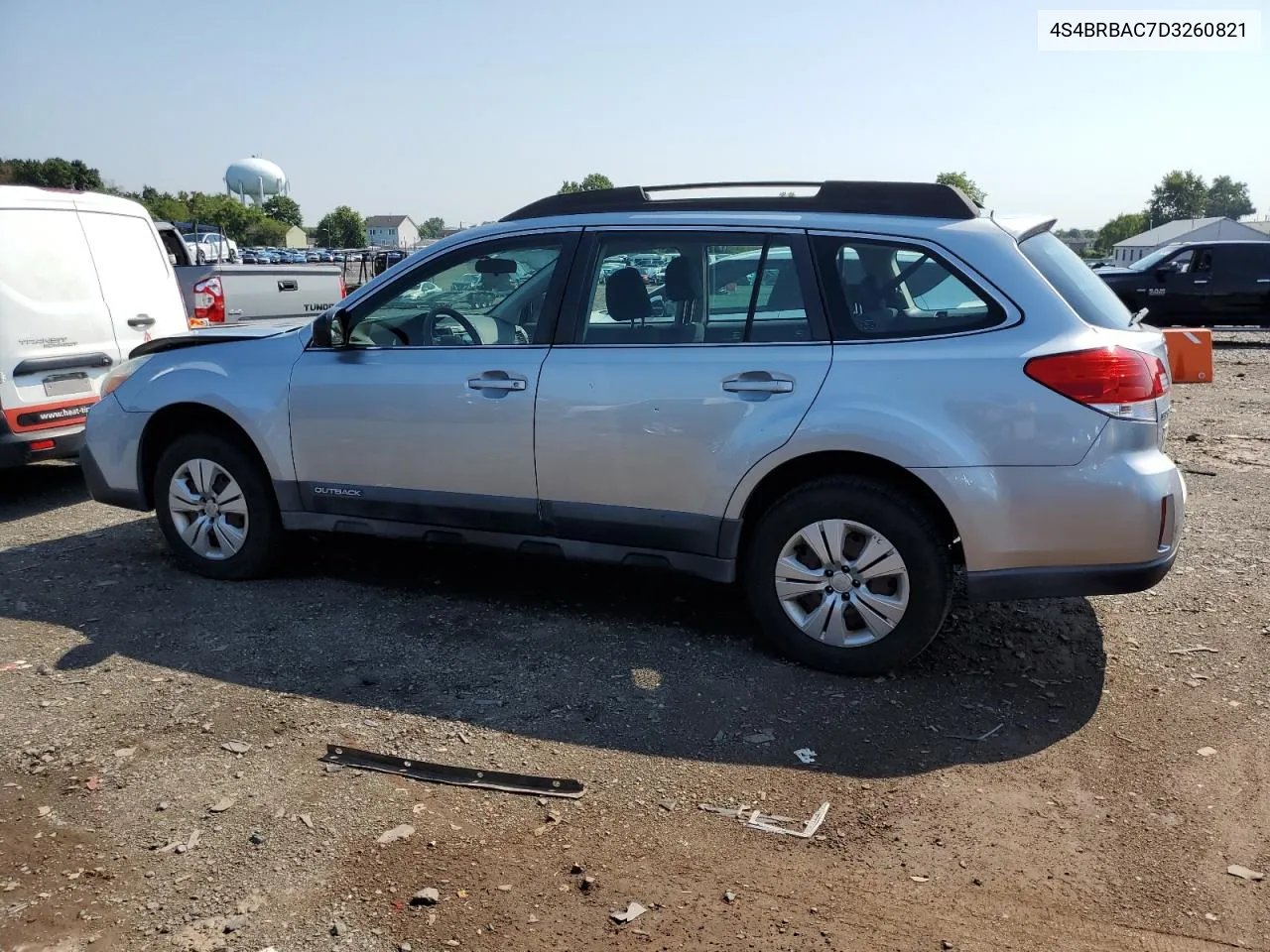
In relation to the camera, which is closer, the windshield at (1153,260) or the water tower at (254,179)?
the windshield at (1153,260)

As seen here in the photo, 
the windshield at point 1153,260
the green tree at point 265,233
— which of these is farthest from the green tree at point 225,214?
the windshield at point 1153,260

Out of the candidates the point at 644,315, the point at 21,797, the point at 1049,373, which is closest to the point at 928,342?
the point at 1049,373

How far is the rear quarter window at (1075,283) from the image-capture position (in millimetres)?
4090

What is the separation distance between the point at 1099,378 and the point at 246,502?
406 cm

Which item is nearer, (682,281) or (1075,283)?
(1075,283)

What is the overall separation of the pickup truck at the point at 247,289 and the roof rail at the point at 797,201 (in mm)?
6139

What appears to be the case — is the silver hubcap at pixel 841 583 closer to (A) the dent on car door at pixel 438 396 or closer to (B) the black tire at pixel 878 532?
(B) the black tire at pixel 878 532

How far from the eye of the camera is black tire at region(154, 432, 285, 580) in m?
5.44

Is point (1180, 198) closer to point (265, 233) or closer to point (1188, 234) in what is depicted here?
point (1188, 234)

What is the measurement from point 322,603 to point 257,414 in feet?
3.29

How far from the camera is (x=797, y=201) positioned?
4547mm

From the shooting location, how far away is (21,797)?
3.49 m

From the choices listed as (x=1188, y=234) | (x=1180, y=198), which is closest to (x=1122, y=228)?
(x=1180, y=198)

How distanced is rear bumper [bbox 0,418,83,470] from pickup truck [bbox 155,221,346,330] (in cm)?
325
